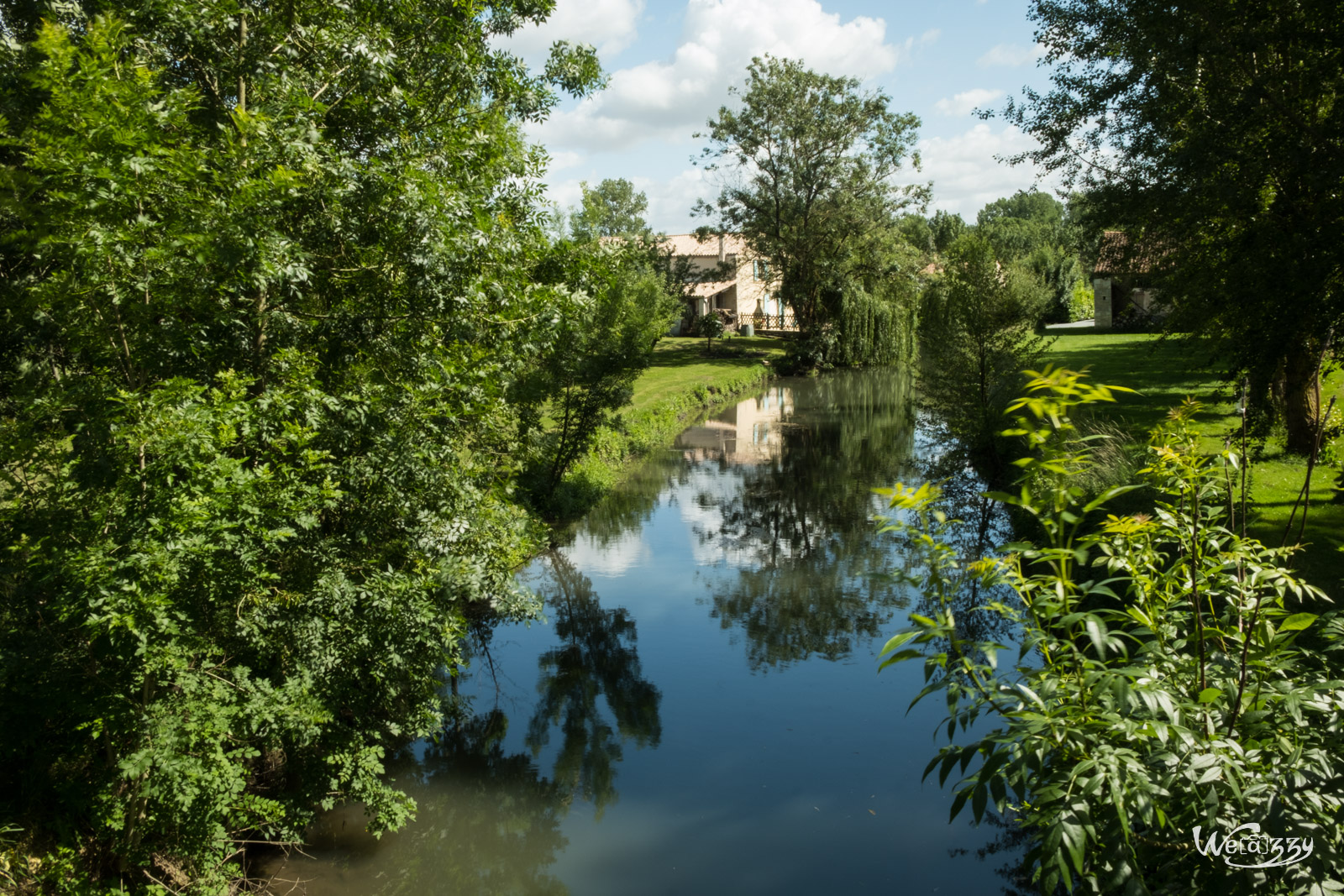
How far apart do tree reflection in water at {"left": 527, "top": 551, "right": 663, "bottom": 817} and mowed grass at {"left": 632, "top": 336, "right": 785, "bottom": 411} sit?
1462cm

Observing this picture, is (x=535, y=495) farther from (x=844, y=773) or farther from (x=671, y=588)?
(x=844, y=773)

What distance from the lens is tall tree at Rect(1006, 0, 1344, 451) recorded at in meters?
8.80

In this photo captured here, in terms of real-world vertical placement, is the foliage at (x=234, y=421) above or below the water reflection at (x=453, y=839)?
above

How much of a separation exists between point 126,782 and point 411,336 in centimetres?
378

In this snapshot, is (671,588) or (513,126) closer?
(513,126)

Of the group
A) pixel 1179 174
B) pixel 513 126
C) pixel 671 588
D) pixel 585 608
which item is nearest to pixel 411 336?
pixel 513 126

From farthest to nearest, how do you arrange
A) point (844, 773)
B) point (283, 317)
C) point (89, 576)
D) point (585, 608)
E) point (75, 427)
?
point (585, 608)
point (844, 773)
point (283, 317)
point (75, 427)
point (89, 576)

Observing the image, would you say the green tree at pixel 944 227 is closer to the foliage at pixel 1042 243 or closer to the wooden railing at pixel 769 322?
the foliage at pixel 1042 243

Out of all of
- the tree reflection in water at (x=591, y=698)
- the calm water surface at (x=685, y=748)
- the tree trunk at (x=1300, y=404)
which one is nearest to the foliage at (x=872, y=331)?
the calm water surface at (x=685, y=748)

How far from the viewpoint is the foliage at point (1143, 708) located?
2.66 m

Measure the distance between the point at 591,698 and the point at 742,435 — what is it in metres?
18.9

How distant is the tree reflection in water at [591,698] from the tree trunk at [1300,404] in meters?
11.4

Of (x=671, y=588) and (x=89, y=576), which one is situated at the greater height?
(x=89, y=576)

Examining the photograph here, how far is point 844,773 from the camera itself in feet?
28.2
